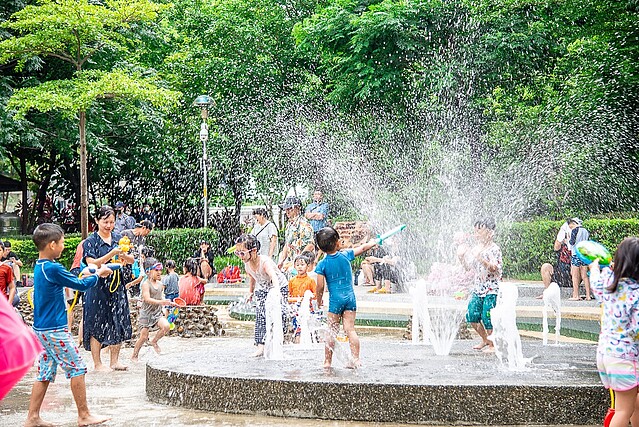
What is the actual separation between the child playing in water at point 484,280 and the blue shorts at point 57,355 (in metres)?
4.25

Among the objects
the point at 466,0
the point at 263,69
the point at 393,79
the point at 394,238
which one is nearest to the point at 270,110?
the point at 263,69

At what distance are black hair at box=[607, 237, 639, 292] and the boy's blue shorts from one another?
3.59m

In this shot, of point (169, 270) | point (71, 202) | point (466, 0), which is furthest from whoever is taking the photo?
point (71, 202)

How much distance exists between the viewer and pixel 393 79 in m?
24.0

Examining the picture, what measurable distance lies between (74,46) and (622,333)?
64.9 ft

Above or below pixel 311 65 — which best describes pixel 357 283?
below

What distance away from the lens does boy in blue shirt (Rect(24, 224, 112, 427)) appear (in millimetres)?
6465

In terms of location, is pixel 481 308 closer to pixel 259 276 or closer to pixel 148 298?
pixel 259 276

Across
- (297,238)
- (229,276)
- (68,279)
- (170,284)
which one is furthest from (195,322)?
(229,276)

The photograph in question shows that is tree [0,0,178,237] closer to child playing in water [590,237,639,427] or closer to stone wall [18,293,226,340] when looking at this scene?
stone wall [18,293,226,340]

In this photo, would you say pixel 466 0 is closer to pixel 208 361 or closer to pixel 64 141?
pixel 64 141

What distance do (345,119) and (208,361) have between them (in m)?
19.2

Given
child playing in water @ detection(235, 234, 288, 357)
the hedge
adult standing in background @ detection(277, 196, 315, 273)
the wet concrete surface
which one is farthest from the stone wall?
Answer: the hedge

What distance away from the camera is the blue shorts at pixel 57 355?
6473mm
